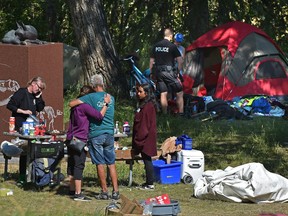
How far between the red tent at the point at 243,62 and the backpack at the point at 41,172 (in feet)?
29.2

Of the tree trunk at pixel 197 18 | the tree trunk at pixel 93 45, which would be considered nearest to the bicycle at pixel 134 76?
the tree trunk at pixel 93 45

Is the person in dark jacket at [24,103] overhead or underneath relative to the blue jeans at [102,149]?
overhead

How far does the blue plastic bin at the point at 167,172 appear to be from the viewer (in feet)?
44.6

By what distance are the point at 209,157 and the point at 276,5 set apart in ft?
34.8

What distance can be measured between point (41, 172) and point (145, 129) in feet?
5.02

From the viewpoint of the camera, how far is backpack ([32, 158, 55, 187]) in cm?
1278

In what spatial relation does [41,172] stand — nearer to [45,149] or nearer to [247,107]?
[45,149]

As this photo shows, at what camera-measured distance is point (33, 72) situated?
15203 millimetres

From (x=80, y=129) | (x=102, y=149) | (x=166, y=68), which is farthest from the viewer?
(x=166, y=68)

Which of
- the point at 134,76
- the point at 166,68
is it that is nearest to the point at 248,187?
the point at 166,68

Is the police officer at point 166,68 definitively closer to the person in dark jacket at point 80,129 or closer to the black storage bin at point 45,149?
the black storage bin at point 45,149

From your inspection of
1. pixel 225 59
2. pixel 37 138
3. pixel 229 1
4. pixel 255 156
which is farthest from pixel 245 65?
pixel 37 138

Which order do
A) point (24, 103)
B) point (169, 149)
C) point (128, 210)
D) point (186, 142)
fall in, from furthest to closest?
point (186, 142) < point (169, 149) < point (24, 103) < point (128, 210)

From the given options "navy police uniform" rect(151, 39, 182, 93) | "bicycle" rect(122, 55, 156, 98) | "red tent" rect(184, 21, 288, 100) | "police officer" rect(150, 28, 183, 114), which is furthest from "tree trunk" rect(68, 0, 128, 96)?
"red tent" rect(184, 21, 288, 100)
